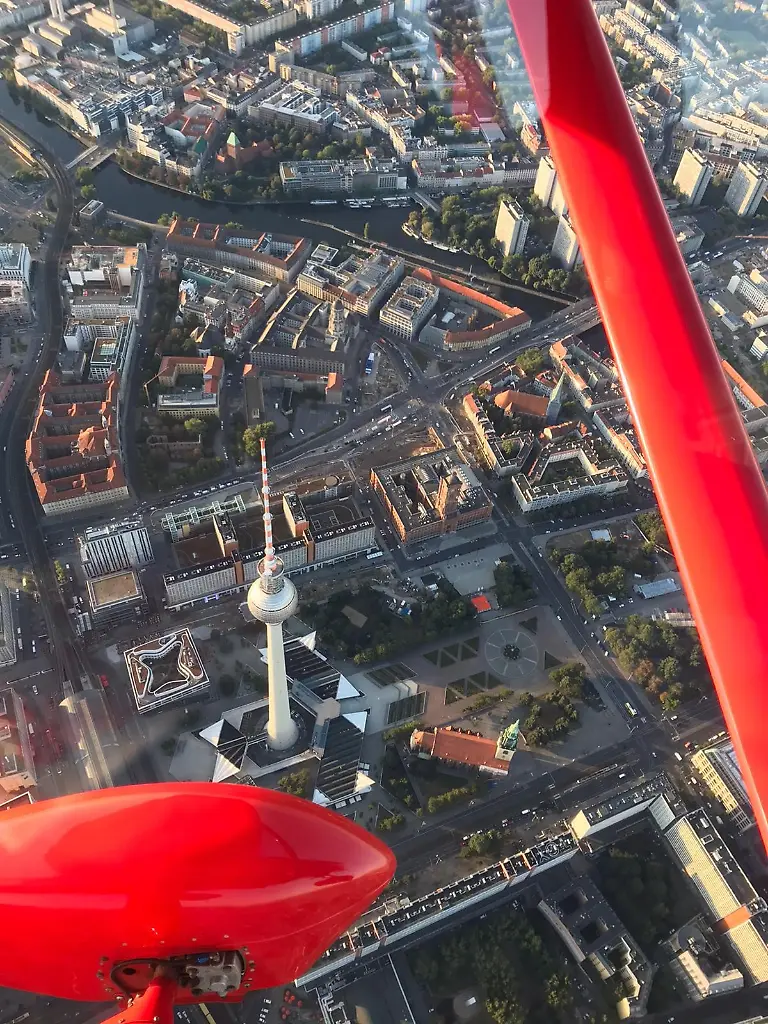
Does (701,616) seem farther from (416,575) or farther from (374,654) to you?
(416,575)

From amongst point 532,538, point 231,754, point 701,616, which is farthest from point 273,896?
point 532,538

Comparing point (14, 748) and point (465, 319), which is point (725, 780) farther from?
point (465, 319)

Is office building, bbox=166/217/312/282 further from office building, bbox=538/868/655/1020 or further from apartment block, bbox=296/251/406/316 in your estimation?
office building, bbox=538/868/655/1020

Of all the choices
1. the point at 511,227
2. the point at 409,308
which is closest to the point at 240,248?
the point at 409,308

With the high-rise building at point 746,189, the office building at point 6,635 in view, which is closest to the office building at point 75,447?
the office building at point 6,635

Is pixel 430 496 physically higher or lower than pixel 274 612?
lower

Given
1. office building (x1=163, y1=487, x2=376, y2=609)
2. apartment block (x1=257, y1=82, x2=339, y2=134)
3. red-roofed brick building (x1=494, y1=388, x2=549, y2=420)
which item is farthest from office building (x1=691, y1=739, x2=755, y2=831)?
apartment block (x1=257, y1=82, x2=339, y2=134)

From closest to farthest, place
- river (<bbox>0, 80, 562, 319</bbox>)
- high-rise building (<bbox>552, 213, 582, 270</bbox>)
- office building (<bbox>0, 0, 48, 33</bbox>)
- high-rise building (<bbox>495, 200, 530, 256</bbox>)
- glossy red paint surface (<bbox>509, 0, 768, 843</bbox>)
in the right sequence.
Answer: glossy red paint surface (<bbox>509, 0, 768, 843</bbox>) → high-rise building (<bbox>552, 213, 582, 270</bbox>) → high-rise building (<bbox>495, 200, 530, 256</bbox>) → river (<bbox>0, 80, 562, 319</bbox>) → office building (<bbox>0, 0, 48, 33</bbox>)
